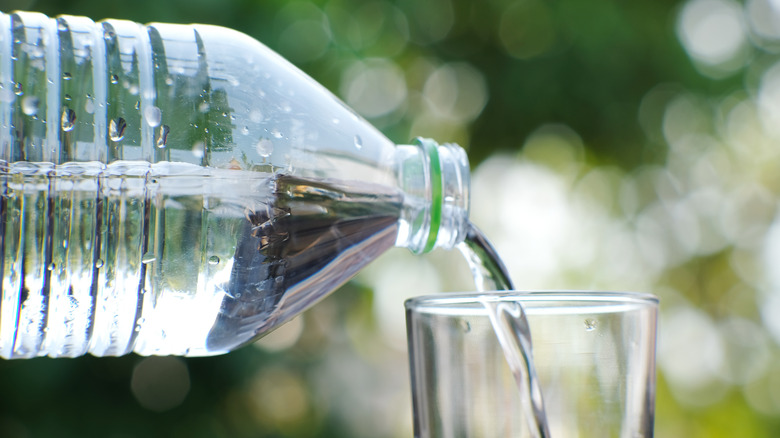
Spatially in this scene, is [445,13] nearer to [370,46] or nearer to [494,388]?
[370,46]

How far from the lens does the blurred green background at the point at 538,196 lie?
1.08 metres

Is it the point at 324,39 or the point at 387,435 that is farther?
the point at 387,435

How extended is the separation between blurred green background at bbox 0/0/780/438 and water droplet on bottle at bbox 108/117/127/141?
1.60 feet

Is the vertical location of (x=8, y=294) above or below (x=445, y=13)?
below

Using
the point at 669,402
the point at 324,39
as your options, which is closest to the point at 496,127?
the point at 324,39

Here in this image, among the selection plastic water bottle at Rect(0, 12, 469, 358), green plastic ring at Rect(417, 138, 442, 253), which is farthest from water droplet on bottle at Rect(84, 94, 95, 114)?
green plastic ring at Rect(417, 138, 442, 253)

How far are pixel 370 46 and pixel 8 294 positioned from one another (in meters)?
0.75

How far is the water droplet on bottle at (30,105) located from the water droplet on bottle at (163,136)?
0.08 metres

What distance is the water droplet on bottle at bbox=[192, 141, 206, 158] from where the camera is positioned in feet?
1.76

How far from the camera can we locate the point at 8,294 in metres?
0.55

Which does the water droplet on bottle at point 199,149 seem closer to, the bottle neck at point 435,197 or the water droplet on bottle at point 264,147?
the water droplet on bottle at point 264,147

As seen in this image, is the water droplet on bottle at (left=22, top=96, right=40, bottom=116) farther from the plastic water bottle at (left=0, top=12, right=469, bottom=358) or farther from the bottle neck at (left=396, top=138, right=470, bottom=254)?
the bottle neck at (left=396, top=138, right=470, bottom=254)

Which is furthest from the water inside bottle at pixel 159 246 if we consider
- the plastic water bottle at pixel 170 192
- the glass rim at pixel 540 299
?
the glass rim at pixel 540 299

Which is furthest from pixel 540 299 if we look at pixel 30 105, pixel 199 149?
pixel 30 105
